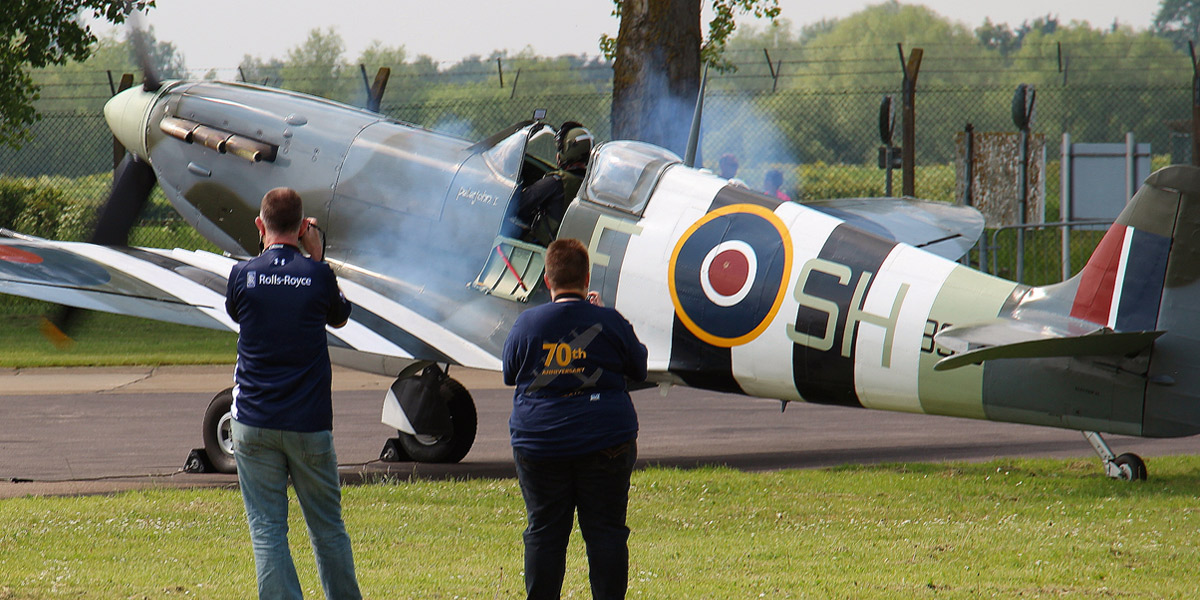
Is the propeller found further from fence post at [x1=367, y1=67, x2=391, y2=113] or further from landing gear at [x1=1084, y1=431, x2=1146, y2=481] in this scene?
landing gear at [x1=1084, y1=431, x2=1146, y2=481]

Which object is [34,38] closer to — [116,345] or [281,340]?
[116,345]

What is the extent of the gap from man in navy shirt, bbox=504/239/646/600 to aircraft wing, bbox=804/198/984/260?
19.1ft

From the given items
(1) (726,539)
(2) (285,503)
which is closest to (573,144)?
(1) (726,539)

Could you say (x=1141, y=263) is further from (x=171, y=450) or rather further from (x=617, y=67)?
(x=617, y=67)

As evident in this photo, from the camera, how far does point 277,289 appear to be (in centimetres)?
446

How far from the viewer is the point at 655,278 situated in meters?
7.80

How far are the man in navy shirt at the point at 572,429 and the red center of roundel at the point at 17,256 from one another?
5.25 metres

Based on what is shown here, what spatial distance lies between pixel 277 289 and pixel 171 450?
16.8 feet

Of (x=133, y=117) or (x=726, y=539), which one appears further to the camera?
(x=133, y=117)

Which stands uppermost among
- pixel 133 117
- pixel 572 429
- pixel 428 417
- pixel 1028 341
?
pixel 133 117

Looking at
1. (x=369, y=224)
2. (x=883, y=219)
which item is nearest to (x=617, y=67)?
(x=883, y=219)

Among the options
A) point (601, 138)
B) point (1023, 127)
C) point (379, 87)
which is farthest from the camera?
point (601, 138)

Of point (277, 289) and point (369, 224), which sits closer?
point (277, 289)

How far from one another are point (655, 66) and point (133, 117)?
5.69 metres
